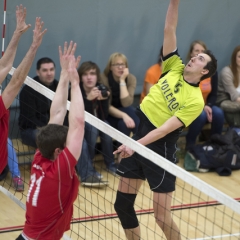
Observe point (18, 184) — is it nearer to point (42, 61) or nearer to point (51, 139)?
point (42, 61)

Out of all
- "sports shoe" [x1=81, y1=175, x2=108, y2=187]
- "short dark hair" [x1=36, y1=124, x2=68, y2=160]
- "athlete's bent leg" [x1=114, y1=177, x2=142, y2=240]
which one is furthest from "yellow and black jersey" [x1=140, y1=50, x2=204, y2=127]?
"sports shoe" [x1=81, y1=175, x2=108, y2=187]

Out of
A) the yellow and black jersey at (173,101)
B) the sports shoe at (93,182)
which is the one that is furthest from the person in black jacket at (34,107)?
the yellow and black jersey at (173,101)

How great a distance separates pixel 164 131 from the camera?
546 cm

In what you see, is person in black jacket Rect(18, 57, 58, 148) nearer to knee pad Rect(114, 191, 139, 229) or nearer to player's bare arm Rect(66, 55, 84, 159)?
knee pad Rect(114, 191, 139, 229)

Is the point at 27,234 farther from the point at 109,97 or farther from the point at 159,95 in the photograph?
the point at 109,97

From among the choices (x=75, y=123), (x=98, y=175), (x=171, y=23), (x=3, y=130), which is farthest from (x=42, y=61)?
(x=75, y=123)

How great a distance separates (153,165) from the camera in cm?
570

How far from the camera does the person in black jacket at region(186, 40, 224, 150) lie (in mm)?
9023

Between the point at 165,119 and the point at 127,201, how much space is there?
2.63 feet

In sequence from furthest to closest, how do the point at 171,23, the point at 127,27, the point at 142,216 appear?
the point at 127,27, the point at 142,216, the point at 171,23

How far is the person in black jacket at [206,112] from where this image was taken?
29.6ft

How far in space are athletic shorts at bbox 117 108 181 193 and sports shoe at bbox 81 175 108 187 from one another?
7.07ft

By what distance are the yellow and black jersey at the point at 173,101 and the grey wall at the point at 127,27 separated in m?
3.37

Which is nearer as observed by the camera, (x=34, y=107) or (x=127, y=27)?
(x=34, y=107)
